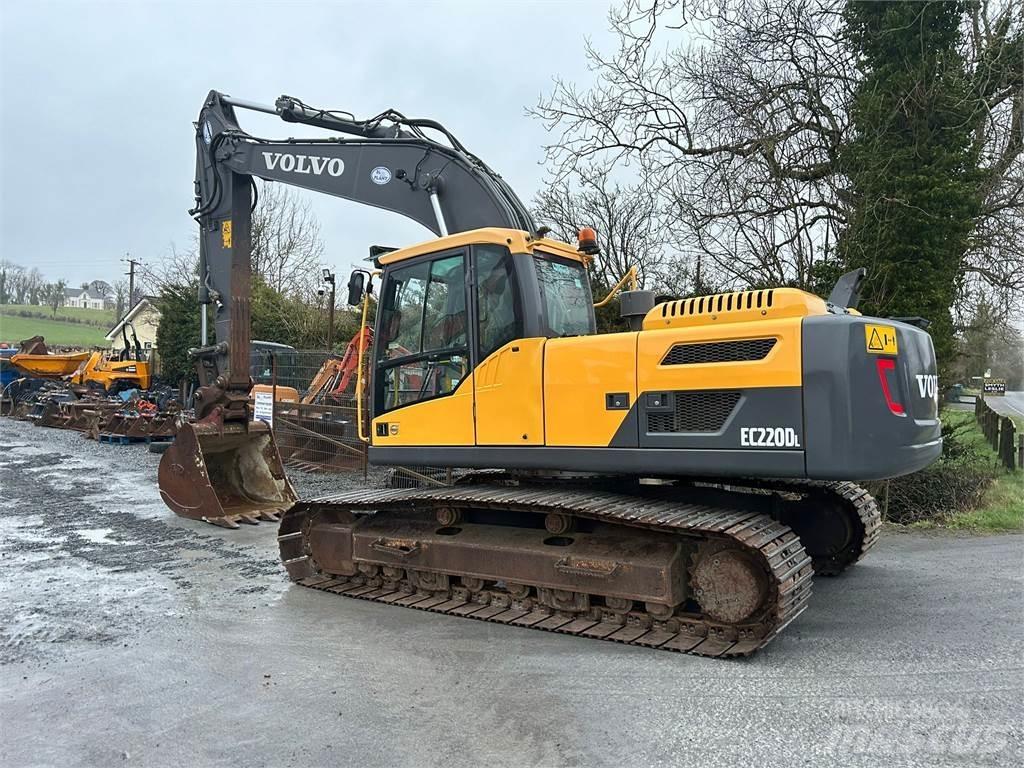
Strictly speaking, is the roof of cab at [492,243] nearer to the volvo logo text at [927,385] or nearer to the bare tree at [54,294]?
the volvo logo text at [927,385]

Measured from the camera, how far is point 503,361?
16.3 feet

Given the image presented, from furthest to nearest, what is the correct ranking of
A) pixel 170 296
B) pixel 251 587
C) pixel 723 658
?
pixel 170 296 < pixel 251 587 < pixel 723 658

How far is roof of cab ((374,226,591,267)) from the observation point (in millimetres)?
5031

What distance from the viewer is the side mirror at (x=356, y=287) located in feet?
18.3

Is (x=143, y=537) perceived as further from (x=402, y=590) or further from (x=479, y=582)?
(x=479, y=582)

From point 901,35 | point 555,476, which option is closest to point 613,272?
point 901,35

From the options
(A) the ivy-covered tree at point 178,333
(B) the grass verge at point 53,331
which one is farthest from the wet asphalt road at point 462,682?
(B) the grass verge at point 53,331

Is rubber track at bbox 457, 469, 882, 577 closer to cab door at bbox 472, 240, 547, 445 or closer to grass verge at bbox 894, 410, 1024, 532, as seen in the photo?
cab door at bbox 472, 240, 547, 445

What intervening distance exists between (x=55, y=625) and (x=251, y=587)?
134 cm

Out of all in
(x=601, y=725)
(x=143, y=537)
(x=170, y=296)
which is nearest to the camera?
(x=601, y=725)

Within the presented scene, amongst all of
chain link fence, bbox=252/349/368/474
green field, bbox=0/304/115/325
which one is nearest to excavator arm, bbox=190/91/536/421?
chain link fence, bbox=252/349/368/474

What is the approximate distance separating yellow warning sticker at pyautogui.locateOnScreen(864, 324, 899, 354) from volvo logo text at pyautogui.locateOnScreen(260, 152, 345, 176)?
5.07 metres

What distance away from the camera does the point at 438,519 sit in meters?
5.48

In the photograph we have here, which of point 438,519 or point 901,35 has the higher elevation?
point 901,35
